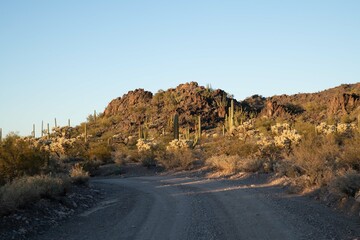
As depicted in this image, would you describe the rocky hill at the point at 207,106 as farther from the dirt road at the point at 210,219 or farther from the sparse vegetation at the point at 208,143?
the dirt road at the point at 210,219

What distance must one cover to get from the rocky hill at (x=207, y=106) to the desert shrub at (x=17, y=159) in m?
38.2

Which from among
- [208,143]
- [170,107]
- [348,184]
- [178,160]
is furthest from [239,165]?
[170,107]

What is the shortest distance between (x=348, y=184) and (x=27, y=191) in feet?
30.1

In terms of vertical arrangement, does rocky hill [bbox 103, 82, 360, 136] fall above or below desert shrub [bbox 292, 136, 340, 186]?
above

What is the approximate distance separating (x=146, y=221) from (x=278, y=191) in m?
7.12

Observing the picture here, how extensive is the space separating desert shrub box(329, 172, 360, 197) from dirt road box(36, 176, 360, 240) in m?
0.75

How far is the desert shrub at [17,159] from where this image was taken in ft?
52.5

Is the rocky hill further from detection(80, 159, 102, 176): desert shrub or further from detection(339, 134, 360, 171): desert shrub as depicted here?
detection(339, 134, 360, 171): desert shrub

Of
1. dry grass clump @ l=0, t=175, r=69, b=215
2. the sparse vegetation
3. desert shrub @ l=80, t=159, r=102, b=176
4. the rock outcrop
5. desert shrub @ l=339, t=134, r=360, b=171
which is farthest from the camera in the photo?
the rock outcrop

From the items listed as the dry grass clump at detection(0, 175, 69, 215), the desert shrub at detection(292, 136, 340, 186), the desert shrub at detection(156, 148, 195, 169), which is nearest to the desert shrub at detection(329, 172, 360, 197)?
the desert shrub at detection(292, 136, 340, 186)

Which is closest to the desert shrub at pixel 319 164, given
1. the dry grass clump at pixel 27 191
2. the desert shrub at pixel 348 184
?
the desert shrub at pixel 348 184

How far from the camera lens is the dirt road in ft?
30.5

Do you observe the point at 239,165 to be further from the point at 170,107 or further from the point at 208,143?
the point at 170,107

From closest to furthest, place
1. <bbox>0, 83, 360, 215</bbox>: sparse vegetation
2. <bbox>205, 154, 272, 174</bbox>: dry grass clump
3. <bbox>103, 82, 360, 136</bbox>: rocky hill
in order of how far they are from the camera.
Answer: <bbox>0, 83, 360, 215</bbox>: sparse vegetation, <bbox>205, 154, 272, 174</bbox>: dry grass clump, <bbox>103, 82, 360, 136</bbox>: rocky hill
